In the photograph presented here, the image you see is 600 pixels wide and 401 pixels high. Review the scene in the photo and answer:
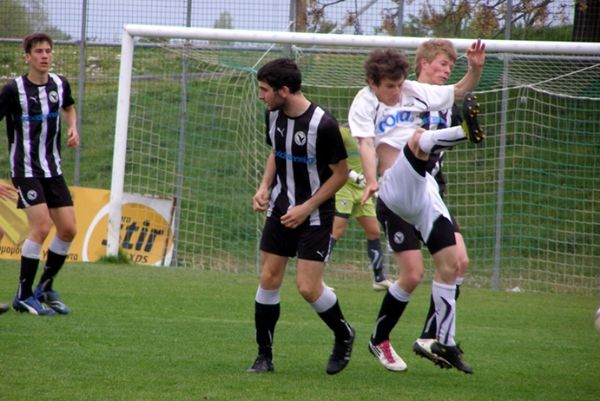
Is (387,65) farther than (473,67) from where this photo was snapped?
No

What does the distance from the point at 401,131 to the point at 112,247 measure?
19.7 ft

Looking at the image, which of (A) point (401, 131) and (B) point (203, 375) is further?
(A) point (401, 131)

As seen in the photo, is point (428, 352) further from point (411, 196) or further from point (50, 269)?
point (50, 269)

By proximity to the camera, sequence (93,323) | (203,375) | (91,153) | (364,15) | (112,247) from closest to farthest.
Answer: (203,375)
(93,323)
(112,247)
(364,15)
(91,153)

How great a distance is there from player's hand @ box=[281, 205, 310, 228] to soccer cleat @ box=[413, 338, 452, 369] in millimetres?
1076

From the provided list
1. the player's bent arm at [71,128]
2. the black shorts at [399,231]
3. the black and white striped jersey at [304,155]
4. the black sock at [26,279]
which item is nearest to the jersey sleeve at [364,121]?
the black shorts at [399,231]

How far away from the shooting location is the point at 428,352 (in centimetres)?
612

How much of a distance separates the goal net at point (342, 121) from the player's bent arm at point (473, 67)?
4.73 m

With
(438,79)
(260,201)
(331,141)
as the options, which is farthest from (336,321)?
(438,79)

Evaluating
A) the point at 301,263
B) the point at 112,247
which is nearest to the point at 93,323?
the point at 301,263

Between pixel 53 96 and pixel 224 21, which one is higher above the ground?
pixel 224 21

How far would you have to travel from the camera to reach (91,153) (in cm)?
1523

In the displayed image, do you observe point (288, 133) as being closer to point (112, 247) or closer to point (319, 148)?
point (319, 148)

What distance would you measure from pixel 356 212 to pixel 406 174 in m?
5.05
